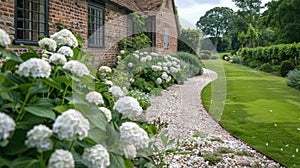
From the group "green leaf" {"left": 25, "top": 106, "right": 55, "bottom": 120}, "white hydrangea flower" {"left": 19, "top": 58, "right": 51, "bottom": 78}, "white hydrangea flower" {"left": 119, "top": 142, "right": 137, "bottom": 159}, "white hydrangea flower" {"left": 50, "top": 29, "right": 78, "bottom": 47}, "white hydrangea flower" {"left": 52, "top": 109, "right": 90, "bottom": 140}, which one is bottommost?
"white hydrangea flower" {"left": 119, "top": 142, "right": 137, "bottom": 159}

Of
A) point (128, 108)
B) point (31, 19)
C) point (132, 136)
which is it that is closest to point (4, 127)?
point (132, 136)

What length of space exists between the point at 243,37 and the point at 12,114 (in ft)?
127

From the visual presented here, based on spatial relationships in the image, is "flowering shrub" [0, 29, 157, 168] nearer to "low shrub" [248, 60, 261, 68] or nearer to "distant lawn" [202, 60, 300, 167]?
"distant lawn" [202, 60, 300, 167]

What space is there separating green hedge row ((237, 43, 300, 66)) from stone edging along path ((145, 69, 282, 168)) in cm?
1193

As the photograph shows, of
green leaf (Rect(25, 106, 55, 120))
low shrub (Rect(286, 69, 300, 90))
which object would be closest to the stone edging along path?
green leaf (Rect(25, 106, 55, 120))

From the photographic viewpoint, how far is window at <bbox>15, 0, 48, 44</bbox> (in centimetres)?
667

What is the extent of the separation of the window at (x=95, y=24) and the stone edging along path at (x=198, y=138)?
3.10 m

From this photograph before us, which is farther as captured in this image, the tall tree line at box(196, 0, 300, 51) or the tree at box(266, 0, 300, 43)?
the tree at box(266, 0, 300, 43)

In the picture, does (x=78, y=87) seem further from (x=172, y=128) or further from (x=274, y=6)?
(x=274, y=6)

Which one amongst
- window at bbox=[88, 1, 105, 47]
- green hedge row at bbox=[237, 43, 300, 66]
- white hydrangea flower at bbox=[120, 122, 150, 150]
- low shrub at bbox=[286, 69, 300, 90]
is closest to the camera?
white hydrangea flower at bbox=[120, 122, 150, 150]

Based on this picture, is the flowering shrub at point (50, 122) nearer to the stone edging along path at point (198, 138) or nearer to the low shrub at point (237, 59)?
the stone edging along path at point (198, 138)

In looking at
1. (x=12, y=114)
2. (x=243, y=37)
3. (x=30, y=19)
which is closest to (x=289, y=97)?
(x=30, y=19)

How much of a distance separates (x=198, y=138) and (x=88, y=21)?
19.5 ft

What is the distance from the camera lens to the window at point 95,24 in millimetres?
9188
